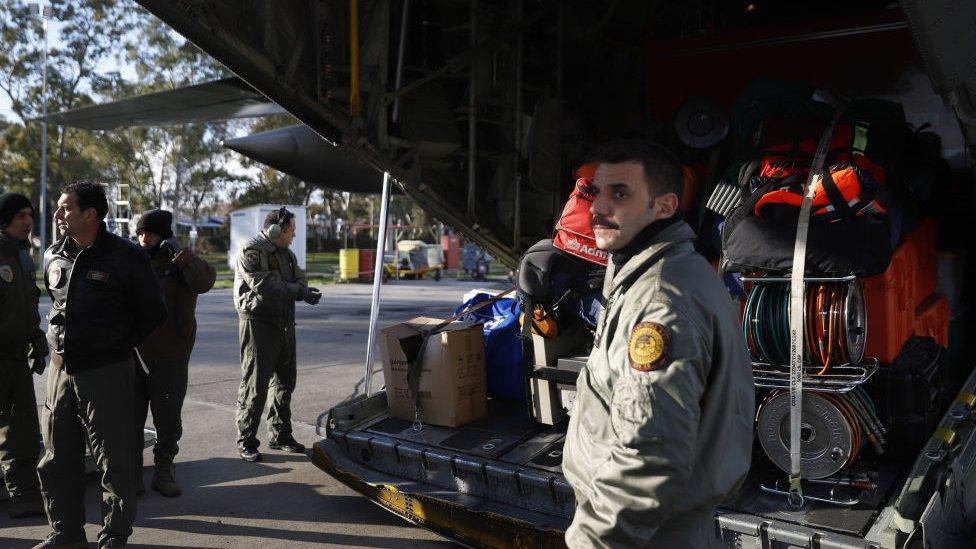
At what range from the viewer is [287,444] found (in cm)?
572

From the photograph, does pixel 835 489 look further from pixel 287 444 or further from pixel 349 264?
pixel 349 264

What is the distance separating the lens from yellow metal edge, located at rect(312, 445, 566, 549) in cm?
333

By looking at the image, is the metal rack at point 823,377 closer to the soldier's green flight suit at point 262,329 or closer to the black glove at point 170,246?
the soldier's green flight suit at point 262,329

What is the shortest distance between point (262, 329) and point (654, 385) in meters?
4.31

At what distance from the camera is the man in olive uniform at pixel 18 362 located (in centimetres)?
448

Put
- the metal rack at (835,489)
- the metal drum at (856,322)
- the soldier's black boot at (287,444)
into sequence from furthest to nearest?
the soldier's black boot at (287,444)
the metal drum at (856,322)
the metal rack at (835,489)

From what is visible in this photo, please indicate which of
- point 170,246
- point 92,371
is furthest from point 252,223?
point 92,371

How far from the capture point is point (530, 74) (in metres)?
6.40

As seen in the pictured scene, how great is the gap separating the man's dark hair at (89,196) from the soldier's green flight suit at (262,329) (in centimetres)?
161

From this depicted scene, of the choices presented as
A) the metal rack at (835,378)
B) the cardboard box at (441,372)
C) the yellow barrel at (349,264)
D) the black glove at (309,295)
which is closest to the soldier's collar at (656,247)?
the metal rack at (835,378)

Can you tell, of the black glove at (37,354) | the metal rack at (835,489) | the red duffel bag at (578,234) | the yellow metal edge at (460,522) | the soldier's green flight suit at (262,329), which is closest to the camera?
the metal rack at (835,489)

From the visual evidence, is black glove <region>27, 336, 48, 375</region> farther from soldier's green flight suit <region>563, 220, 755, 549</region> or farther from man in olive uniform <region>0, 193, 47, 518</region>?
soldier's green flight suit <region>563, 220, 755, 549</region>

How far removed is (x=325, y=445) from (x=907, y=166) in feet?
12.0

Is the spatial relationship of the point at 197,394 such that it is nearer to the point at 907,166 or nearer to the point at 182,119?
the point at 182,119
